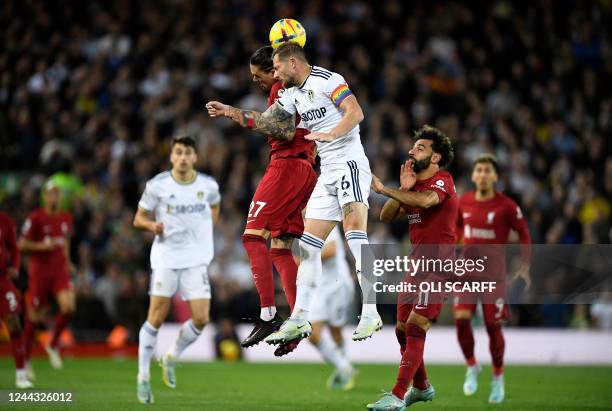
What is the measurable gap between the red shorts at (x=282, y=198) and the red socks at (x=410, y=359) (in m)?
1.54

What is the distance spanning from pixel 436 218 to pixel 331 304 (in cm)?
549

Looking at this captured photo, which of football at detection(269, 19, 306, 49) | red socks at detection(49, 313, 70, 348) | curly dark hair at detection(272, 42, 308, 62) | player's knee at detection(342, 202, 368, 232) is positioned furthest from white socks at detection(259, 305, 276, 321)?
red socks at detection(49, 313, 70, 348)

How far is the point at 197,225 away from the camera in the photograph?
13.5 m

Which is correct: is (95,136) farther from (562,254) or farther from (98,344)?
(562,254)

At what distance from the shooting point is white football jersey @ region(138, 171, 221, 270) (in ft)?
43.6

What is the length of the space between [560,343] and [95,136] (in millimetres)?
11001

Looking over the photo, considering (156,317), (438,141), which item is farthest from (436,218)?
(156,317)

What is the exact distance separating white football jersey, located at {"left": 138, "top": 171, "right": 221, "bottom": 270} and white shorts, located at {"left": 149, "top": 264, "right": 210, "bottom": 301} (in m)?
0.08

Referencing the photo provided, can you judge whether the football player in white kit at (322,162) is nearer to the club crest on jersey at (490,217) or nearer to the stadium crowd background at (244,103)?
the club crest on jersey at (490,217)

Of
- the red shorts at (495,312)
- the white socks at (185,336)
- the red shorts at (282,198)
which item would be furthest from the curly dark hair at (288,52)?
the red shorts at (495,312)

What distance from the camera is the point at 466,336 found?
13992 mm

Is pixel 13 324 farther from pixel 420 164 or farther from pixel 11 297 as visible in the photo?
pixel 420 164

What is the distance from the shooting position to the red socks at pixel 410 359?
33.2 feet

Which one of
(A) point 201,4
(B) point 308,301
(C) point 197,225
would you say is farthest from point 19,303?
(A) point 201,4
